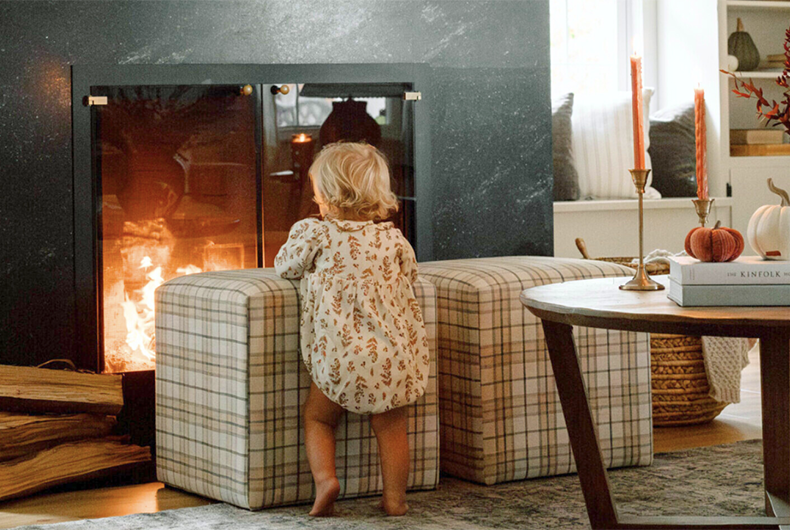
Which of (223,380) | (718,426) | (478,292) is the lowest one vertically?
(718,426)

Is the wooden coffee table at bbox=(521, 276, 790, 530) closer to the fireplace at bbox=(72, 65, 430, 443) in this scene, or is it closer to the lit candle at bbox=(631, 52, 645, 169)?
the lit candle at bbox=(631, 52, 645, 169)

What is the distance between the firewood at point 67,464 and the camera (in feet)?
6.91

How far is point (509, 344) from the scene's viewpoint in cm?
218

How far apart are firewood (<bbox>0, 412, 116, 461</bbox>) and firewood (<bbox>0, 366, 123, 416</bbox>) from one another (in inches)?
0.8

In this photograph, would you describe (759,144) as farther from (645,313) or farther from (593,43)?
(645,313)

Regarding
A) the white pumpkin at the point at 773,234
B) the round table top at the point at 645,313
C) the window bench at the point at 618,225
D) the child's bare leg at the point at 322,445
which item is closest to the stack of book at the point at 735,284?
the round table top at the point at 645,313

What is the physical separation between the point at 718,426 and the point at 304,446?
53.9 inches

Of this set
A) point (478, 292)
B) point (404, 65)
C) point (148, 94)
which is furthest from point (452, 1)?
point (478, 292)

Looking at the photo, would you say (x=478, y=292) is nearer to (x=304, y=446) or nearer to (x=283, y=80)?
(x=304, y=446)

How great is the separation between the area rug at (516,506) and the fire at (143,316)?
75 cm

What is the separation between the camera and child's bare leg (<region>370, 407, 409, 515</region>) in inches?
76.4

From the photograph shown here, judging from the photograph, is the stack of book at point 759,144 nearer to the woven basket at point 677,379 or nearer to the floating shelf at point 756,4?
the floating shelf at point 756,4

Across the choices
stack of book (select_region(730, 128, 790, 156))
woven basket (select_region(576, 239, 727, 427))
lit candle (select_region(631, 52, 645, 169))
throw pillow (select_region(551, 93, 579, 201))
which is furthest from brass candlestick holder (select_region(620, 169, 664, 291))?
stack of book (select_region(730, 128, 790, 156))

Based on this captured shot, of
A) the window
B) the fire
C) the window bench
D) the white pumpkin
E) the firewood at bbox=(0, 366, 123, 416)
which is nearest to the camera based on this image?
the white pumpkin
